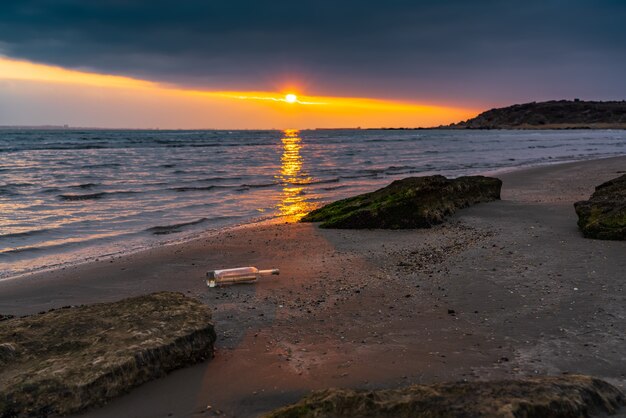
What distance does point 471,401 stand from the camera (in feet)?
9.41

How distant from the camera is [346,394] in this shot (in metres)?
3.10

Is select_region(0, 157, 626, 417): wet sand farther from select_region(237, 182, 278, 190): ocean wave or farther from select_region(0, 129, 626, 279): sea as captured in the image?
select_region(237, 182, 278, 190): ocean wave

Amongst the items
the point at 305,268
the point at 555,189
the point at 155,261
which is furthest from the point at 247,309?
the point at 555,189

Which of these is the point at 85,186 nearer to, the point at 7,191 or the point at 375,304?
the point at 7,191

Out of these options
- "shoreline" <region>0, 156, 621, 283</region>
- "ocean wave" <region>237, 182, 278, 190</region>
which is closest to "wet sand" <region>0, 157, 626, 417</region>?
"shoreline" <region>0, 156, 621, 283</region>

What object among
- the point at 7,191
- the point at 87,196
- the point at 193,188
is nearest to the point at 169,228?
the point at 87,196

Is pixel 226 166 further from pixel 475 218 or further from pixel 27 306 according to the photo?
pixel 27 306

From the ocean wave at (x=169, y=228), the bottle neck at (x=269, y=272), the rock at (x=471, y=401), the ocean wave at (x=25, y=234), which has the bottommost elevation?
the ocean wave at (x=169, y=228)

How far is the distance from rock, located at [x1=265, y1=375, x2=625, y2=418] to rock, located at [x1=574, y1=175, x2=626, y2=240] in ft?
19.9

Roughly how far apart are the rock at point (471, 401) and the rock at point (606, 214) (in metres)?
6.06

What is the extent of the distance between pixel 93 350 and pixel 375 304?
3201 millimetres

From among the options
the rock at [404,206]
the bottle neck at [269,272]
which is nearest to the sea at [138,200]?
the rock at [404,206]

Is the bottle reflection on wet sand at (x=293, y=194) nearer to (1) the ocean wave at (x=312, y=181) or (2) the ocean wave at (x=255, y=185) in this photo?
(1) the ocean wave at (x=312, y=181)

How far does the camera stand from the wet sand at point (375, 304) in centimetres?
404
